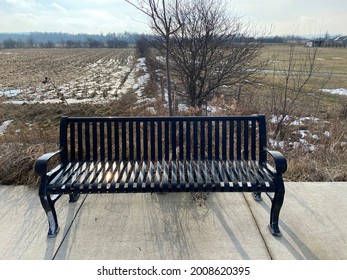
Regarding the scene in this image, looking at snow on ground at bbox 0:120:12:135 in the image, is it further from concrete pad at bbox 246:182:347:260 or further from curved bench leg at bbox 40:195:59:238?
concrete pad at bbox 246:182:347:260

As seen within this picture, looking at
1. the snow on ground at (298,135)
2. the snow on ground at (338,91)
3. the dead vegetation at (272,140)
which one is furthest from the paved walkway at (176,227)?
the snow on ground at (338,91)

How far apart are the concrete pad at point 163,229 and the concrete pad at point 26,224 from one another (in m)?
0.12

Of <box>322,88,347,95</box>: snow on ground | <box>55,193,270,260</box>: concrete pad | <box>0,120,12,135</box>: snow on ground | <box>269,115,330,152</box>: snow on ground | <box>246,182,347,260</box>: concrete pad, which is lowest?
<box>322,88,347,95</box>: snow on ground

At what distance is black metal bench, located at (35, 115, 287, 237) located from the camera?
A: 2703 millimetres

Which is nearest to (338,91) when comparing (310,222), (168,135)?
(310,222)

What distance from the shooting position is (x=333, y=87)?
1581 cm

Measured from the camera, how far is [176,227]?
288 centimetres

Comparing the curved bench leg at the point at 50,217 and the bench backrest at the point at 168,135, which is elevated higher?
the bench backrest at the point at 168,135

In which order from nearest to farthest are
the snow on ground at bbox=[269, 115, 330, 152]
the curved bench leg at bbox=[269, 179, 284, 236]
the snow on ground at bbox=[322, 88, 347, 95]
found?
the curved bench leg at bbox=[269, 179, 284, 236], the snow on ground at bbox=[269, 115, 330, 152], the snow on ground at bbox=[322, 88, 347, 95]

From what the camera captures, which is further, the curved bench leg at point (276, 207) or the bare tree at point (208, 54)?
the bare tree at point (208, 54)

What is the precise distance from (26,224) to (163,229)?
146 cm

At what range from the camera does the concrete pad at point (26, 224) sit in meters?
2.55

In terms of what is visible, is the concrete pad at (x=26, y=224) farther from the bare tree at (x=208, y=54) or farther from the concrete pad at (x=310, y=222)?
the bare tree at (x=208, y=54)

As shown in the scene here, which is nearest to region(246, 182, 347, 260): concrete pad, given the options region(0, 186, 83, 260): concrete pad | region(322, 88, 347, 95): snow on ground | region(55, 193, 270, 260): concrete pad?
region(55, 193, 270, 260): concrete pad
